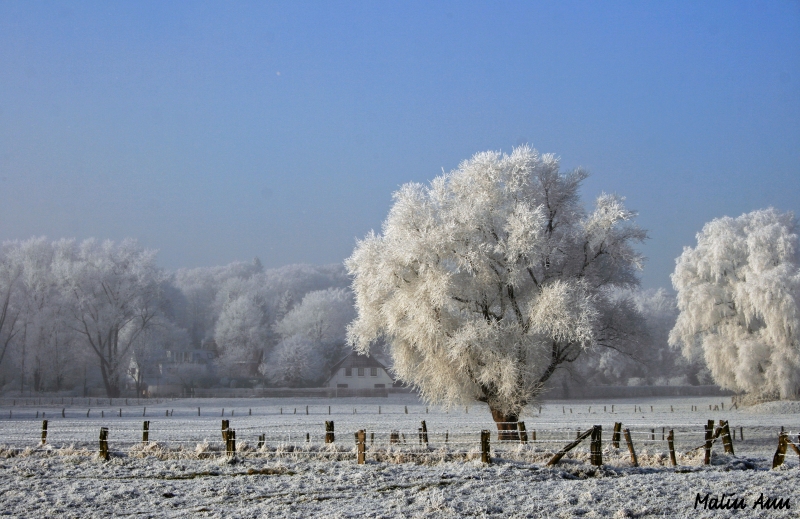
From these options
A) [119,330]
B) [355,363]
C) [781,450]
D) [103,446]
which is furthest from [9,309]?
[781,450]

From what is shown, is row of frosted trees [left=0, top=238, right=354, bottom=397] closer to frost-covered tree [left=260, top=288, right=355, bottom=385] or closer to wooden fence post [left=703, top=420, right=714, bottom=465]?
frost-covered tree [left=260, top=288, right=355, bottom=385]

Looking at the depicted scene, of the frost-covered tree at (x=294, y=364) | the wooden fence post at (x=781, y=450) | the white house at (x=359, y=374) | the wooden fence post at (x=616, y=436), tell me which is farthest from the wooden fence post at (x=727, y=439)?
the frost-covered tree at (x=294, y=364)

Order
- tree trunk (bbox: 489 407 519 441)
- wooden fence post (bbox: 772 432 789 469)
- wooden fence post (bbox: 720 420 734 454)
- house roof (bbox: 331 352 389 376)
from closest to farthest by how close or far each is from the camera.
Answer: wooden fence post (bbox: 772 432 789 469)
wooden fence post (bbox: 720 420 734 454)
tree trunk (bbox: 489 407 519 441)
house roof (bbox: 331 352 389 376)

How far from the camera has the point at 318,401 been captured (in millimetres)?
83250

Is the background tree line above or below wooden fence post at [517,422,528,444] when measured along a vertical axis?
above

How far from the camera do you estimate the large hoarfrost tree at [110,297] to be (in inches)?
3260

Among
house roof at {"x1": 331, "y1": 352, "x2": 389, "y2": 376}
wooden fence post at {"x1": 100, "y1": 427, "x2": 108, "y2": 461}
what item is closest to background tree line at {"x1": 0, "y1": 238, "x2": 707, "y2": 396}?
house roof at {"x1": 331, "y1": 352, "x2": 389, "y2": 376}

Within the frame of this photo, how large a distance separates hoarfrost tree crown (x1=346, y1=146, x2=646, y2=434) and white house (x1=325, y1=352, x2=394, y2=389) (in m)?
69.8

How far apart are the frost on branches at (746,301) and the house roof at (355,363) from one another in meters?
50.8

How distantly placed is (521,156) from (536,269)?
4497 mm

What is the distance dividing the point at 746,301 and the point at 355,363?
2274 inches

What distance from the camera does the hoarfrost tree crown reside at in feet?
92.7

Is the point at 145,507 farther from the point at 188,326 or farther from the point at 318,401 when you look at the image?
the point at 188,326

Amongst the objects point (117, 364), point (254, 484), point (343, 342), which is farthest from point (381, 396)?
point (254, 484)
